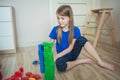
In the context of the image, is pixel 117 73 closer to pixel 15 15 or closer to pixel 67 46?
pixel 67 46

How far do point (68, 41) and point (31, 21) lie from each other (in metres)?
1.11

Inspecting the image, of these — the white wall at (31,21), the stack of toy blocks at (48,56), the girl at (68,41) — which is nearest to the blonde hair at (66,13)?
the girl at (68,41)

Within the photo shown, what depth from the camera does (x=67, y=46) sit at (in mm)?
1212

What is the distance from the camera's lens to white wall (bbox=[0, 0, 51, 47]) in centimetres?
207

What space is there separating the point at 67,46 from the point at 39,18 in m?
1.09

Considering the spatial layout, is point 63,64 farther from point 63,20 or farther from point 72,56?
point 63,20

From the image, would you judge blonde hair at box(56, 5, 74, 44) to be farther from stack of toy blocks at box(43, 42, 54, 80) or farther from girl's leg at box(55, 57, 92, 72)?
stack of toy blocks at box(43, 42, 54, 80)

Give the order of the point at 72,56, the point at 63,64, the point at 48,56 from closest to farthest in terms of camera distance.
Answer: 1. the point at 48,56
2. the point at 63,64
3. the point at 72,56

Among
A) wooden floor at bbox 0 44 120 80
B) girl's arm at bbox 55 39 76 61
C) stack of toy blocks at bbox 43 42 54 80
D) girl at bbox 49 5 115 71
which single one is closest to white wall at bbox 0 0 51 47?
wooden floor at bbox 0 44 120 80

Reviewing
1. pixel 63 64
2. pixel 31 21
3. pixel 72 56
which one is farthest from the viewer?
pixel 31 21

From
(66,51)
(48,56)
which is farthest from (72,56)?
(48,56)

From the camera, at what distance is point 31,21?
2.14 meters

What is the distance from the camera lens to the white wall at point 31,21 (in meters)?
2.07

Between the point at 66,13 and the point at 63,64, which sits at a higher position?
the point at 66,13
